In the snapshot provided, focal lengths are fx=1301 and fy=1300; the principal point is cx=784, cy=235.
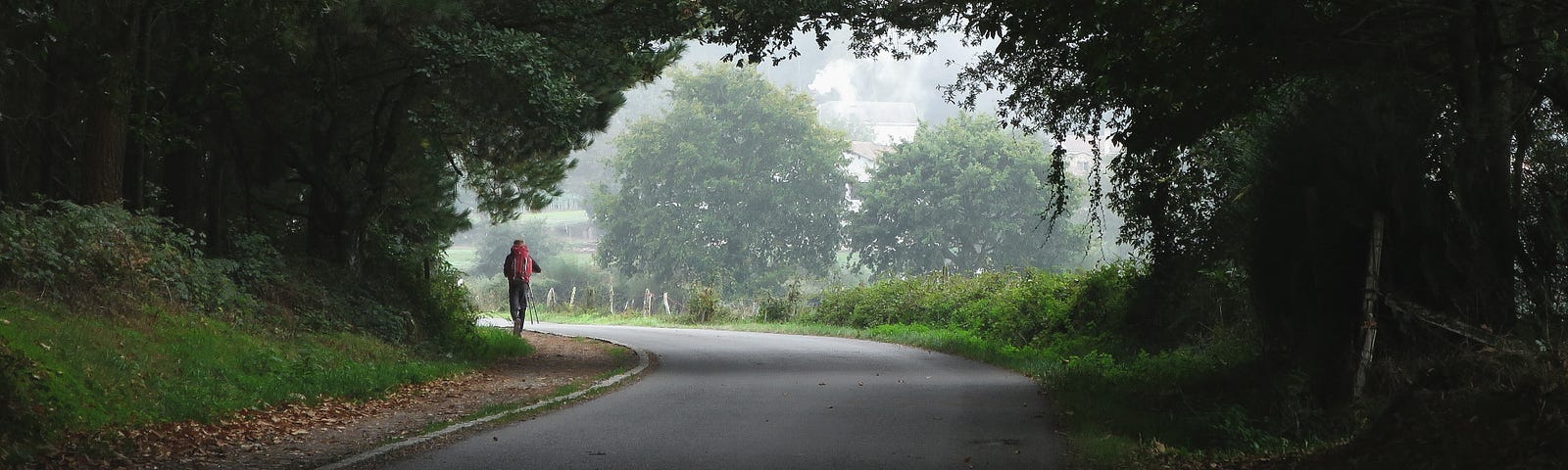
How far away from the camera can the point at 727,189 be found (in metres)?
58.5

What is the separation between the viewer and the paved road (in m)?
8.97

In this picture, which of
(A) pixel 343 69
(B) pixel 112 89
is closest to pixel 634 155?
(A) pixel 343 69

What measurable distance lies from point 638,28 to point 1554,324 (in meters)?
12.0

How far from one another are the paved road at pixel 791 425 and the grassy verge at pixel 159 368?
2.35m

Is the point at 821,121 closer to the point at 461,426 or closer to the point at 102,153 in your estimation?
the point at 102,153

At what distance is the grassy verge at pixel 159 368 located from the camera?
9188 mm

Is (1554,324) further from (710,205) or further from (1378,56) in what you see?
(710,205)

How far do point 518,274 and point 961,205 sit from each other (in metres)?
34.3

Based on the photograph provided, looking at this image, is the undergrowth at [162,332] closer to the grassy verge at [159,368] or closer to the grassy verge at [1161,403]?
the grassy verge at [159,368]

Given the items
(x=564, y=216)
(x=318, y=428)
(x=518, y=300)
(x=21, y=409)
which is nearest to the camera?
(x=21, y=409)

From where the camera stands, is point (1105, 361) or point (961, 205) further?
point (961, 205)

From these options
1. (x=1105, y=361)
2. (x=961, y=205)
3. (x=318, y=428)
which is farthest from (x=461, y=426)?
(x=961, y=205)

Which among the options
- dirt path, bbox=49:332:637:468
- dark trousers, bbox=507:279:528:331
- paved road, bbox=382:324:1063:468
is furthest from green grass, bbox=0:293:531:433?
dark trousers, bbox=507:279:528:331

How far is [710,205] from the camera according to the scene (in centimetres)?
5931
